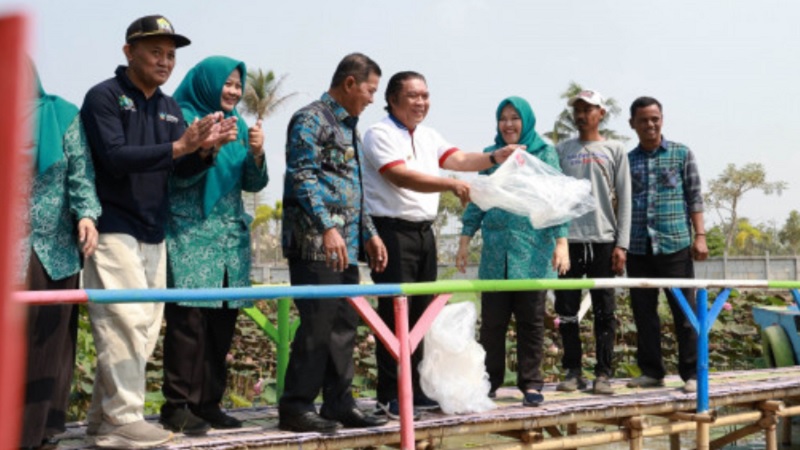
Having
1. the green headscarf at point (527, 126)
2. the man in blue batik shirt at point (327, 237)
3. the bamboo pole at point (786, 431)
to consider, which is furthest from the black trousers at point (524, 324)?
the bamboo pole at point (786, 431)

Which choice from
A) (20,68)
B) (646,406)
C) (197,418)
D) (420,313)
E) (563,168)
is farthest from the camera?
(563,168)

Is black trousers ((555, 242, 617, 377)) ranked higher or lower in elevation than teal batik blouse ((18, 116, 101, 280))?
lower

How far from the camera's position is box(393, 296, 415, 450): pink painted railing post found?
328 centimetres

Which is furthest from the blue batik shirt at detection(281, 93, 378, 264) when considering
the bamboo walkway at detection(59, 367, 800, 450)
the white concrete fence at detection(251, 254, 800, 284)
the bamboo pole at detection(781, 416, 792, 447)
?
the white concrete fence at detection(251, 254, 800, 284)

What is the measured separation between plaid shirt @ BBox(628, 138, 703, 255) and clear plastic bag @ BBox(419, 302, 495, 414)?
1491mm

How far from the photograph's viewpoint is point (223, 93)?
11.6 feet

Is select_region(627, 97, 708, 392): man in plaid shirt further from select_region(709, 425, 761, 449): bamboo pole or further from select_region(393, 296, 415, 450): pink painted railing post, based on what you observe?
select_region(393, 296, 415, 450): pink painted railing post

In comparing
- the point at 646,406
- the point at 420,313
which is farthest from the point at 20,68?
the point at 646,406

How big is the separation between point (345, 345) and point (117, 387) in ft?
2.93

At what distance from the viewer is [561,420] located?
4090 millimetres

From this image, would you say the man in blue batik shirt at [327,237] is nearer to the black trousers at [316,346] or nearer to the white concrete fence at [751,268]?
the black trousers at [316,346]

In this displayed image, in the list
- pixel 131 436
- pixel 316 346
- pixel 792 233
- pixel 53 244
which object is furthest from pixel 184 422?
pixel 792 233

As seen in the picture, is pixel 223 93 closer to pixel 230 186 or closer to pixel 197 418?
pixel 230 186

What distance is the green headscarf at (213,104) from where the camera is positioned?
344 centimetres
